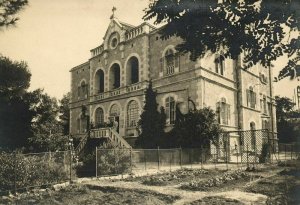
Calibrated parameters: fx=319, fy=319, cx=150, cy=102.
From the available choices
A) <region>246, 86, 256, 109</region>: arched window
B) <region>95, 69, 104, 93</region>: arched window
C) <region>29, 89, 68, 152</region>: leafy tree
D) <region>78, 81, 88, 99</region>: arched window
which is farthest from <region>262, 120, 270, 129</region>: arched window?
<region>29, 89, 68, 152</region>: leafy tree

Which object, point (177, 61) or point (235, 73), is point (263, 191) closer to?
point (177, 61)

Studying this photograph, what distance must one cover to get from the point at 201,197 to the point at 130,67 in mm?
20689

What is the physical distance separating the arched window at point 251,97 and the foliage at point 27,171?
19.7m

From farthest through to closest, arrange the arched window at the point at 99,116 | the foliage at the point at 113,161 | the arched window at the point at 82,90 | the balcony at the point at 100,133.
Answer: the arched window at the point at 82,90
the arched window at the point at 99,116
the balcony at the point at 100,133
the foliage at the point at 113,161

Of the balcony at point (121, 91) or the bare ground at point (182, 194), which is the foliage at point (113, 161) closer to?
the bare ground at point (182, 194)

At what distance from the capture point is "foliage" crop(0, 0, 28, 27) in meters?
10.1

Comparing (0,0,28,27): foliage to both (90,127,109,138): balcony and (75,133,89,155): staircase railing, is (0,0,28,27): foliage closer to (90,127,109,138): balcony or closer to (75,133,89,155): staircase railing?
(90,127,109,138): balcony

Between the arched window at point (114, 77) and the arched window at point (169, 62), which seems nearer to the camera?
the arched window at point (169, 62)

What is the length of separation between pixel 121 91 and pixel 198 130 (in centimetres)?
976

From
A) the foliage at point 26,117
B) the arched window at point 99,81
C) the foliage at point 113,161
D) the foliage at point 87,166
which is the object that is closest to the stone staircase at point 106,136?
the foliage at point 26,117

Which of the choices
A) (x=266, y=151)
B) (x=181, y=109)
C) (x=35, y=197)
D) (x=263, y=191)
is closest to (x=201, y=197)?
(x=263, y=191)

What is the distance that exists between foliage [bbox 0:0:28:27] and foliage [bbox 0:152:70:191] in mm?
4728

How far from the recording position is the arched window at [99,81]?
32812 millimetres

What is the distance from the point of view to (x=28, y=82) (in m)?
23.2
